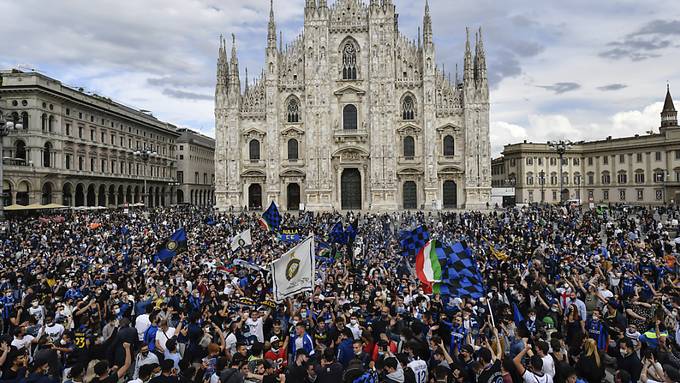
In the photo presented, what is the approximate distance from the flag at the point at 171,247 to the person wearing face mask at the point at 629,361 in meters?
14.5

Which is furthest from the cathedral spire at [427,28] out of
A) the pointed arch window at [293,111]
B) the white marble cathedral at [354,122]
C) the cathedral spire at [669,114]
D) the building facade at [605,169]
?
the cathedral spire at [669,114]

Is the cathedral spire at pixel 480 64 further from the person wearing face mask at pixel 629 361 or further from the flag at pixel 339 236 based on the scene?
the person wearing face mask at pixel 629 361

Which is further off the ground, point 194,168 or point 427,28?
point 427,28

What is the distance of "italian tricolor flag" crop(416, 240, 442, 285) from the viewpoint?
37.0 feet

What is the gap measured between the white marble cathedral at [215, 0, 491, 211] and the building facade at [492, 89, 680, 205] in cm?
2309

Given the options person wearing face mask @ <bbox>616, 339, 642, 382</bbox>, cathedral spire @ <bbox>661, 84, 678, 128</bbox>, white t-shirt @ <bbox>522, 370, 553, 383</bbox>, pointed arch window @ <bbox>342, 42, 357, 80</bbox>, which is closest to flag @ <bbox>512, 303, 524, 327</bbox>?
person wearing face mask @ <bbox>616, 339, 642, 382</bbox>

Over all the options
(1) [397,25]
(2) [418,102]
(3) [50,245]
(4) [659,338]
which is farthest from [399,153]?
(4) [659,338]

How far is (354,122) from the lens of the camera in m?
53.4

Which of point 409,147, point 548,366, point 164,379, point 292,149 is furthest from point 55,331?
point 409,147

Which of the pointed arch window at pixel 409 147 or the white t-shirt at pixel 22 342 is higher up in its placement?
the pointed arch window at pixel 409 147

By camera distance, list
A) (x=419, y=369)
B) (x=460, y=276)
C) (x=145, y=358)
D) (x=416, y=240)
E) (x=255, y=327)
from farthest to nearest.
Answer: (x=416, y=240) < (x=460, y=276) < (x=255, y=327) < (x=145, y=358) < (x=419, y=369)

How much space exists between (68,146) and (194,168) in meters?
34.3

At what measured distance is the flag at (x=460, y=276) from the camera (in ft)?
34.5

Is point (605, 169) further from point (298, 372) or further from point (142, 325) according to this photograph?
point (298, 372)
